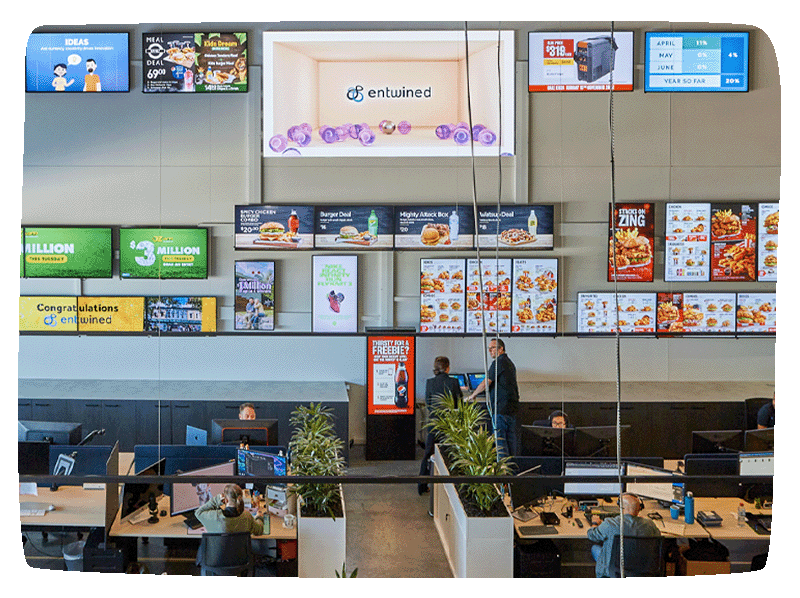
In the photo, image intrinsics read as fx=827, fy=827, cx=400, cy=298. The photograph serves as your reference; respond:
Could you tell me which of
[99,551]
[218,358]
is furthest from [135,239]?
[99,551]

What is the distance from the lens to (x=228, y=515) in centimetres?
461

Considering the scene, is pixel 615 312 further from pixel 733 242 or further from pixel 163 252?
pixel 163 252

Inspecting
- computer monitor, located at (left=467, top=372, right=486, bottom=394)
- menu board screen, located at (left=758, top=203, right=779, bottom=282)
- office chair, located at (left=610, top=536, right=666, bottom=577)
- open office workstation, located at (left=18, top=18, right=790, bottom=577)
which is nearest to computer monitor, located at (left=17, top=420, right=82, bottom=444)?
open office workstation, located at (left=18, top=18, right=790, bottom=577)

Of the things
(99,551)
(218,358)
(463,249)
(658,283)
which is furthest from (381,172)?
(99,551)

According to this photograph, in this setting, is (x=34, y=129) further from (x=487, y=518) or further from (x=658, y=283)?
(x=658, y=283)

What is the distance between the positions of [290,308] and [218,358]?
49 cm

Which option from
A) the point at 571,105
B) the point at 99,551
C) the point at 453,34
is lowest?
the point at 99,551

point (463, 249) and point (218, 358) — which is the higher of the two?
point (463, 249)

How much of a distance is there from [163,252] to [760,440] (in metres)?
3.53

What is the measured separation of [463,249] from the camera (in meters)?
4.67

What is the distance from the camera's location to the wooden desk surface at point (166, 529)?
4523 mm

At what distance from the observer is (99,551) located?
460 centimetres

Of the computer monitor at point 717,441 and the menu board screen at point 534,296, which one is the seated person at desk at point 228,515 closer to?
the menu board screen at point 534,296

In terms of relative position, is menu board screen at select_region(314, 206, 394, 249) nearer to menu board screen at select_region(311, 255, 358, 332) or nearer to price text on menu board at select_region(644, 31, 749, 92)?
menu board screen at select_region(311, 255, 358, 332)
